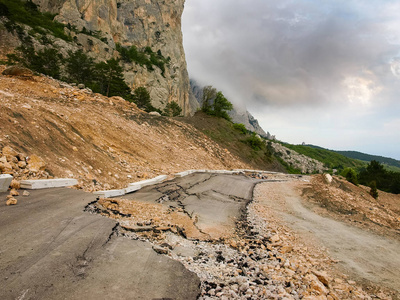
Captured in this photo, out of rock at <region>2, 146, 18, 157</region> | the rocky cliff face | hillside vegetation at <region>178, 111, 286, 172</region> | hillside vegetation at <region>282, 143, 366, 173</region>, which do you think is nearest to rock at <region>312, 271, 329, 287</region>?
rock at <region>2, 146, 18, 157</region>

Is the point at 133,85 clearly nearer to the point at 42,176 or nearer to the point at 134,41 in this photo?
the point at 134,41

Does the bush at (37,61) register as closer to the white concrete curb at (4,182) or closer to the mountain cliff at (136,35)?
the mountain cliff at (136,35)

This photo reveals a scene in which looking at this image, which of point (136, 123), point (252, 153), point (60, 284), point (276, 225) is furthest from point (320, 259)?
point (252, 153)

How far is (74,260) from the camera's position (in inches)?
127

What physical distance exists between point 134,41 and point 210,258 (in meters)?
96.5

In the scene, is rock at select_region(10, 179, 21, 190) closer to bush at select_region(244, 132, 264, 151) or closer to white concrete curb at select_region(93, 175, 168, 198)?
white concrete curb at select_region(93, 175, 168, 198)

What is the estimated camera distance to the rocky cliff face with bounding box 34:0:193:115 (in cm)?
6378

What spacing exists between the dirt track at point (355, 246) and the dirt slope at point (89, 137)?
805 centimetres

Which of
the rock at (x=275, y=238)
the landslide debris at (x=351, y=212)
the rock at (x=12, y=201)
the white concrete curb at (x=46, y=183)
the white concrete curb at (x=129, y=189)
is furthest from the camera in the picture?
the landslide debris at (x=351, y=212)

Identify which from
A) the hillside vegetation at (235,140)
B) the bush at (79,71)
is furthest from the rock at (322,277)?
the bush at (79,71)

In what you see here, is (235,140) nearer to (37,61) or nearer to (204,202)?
(204,202)

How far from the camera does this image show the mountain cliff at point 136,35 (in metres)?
63.0

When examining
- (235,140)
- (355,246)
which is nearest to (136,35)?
(235,140)

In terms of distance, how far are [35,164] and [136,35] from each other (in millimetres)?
93975
